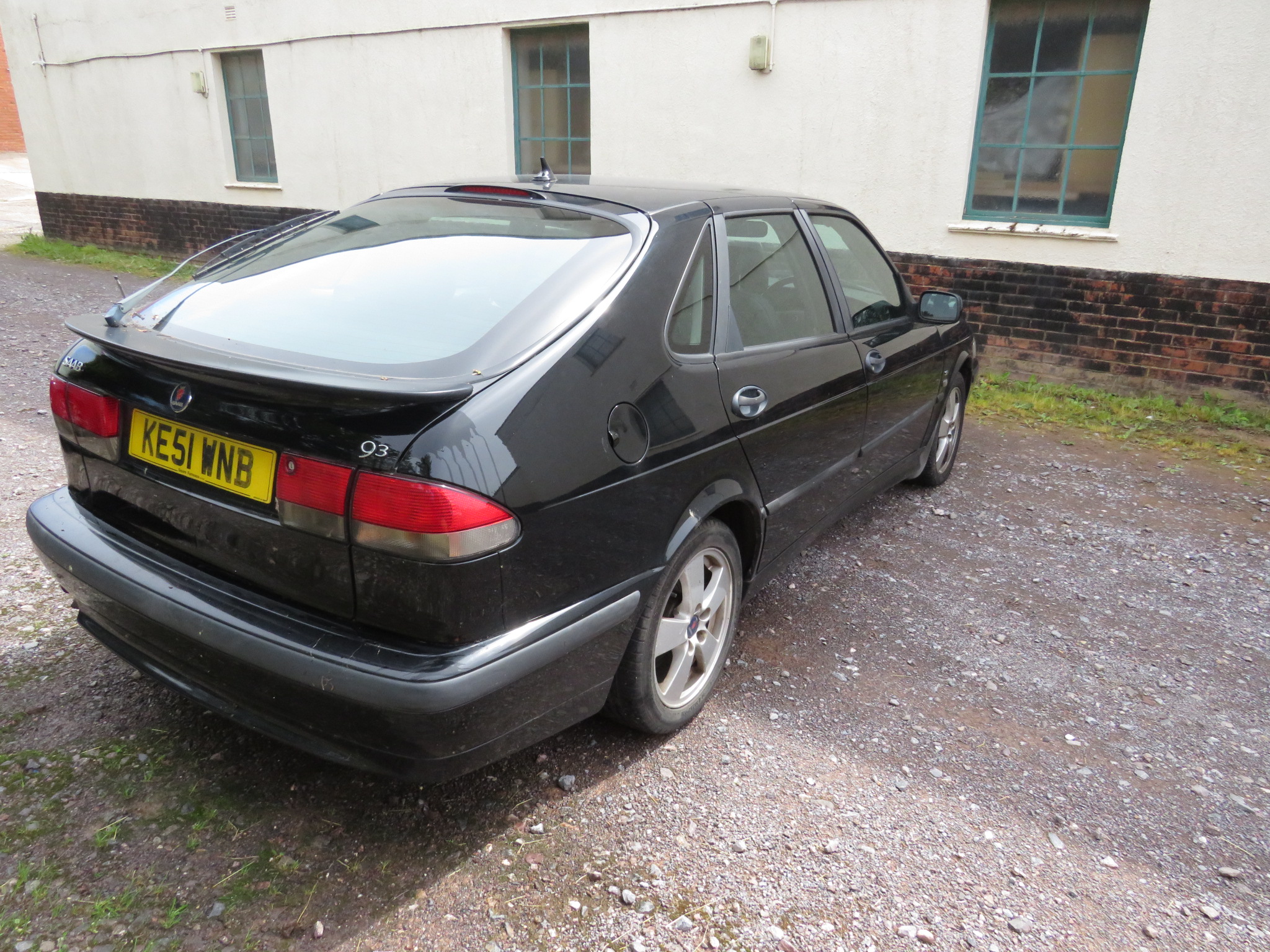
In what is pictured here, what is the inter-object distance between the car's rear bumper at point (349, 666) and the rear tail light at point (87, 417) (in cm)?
25

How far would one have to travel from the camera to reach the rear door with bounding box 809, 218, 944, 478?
151 inches

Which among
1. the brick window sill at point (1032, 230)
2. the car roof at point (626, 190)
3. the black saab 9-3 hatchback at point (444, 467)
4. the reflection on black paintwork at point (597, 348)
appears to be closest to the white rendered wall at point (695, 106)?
the brick window sill at point (1032, 230)

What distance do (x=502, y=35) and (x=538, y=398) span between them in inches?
341

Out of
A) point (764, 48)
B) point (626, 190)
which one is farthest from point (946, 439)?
point (764, 48)

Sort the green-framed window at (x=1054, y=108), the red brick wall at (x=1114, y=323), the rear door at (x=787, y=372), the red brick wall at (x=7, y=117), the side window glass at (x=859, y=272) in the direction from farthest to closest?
the red brick wall at (x=7, y=117) < the green-framed window at (x=1054, y=108) < the red brick wall at (x=1114, y=323) < the side window glass at (x=859, y=272) < the rear door at (x=787, y=372)

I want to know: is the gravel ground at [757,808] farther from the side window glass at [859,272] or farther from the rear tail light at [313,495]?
the side window glass at [859,272]

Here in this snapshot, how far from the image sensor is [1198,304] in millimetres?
6633

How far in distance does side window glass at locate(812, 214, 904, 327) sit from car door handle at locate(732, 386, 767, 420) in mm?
983

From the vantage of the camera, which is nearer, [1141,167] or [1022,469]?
[1022,469]

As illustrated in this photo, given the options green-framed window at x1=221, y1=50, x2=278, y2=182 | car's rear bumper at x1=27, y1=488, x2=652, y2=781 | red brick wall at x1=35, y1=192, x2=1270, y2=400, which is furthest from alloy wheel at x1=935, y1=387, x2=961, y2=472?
green-framed window at x1=221, y1=50, x2=278, y2=182

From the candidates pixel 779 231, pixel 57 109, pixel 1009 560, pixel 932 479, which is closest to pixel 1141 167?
pixel 932 479

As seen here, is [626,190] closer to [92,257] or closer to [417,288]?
[417,288]

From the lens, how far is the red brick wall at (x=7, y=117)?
2834cm

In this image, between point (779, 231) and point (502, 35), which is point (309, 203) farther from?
point (779, 231)
